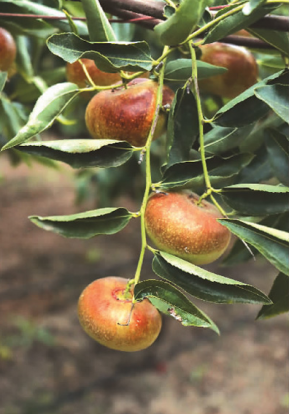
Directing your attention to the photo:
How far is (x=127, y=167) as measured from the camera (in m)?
2.04

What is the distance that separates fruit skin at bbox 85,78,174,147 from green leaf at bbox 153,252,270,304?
15cm

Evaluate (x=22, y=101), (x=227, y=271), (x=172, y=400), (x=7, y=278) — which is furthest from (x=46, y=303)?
(x=22, y=101)

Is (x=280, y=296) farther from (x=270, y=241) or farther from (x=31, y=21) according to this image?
(x=31, y=21)

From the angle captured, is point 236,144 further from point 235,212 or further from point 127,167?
point 127,167

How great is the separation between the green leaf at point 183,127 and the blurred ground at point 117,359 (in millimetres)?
1778

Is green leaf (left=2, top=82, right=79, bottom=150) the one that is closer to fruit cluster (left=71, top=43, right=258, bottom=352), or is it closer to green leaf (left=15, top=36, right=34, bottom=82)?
fruit cluster (left=71, top=43, right=258, bottom=352)

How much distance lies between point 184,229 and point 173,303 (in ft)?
0.27

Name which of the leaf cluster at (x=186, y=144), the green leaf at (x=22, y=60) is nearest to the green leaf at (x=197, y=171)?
the leaf cluster at (x=186, y=144)

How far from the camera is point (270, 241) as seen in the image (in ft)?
1.53

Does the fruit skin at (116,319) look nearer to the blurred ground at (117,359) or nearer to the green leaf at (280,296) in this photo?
the green leaf at (280,296)

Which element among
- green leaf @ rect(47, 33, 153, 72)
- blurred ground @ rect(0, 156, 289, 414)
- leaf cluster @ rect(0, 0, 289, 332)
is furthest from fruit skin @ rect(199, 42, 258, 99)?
blurred ground @ rect(0, 156, 289, 414)

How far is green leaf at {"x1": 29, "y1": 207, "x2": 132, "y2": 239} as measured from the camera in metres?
0.49

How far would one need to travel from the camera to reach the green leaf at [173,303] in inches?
17.5

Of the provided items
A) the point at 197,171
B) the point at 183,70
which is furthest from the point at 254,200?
the point at 183,70
